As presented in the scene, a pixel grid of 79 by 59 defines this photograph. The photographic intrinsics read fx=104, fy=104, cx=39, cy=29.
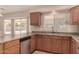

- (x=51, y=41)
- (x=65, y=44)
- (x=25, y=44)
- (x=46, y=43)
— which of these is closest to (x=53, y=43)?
(x=51, y=41)

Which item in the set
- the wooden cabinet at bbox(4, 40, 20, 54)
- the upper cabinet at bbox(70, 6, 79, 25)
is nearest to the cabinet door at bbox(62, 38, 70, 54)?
the upper cabinet at bbox(70, 6, 79, 25)

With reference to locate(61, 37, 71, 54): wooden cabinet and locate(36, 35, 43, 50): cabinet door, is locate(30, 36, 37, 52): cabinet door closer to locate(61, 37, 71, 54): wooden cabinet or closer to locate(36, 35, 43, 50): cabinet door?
locate(36, 35, 43, 50): cabinet door

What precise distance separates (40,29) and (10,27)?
4.33ft

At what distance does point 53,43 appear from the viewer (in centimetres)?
316

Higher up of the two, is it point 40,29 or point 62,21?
point 62,21

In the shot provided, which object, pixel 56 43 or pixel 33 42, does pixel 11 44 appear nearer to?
pixel 33 42

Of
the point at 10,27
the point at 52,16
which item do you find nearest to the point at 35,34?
the point at 52,16

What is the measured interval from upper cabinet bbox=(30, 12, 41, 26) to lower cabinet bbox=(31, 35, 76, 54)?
1.37ft

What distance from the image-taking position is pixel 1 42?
6.57 feet

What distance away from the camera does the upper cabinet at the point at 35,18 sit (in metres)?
2.91

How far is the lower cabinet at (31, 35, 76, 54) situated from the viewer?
3041 mm
